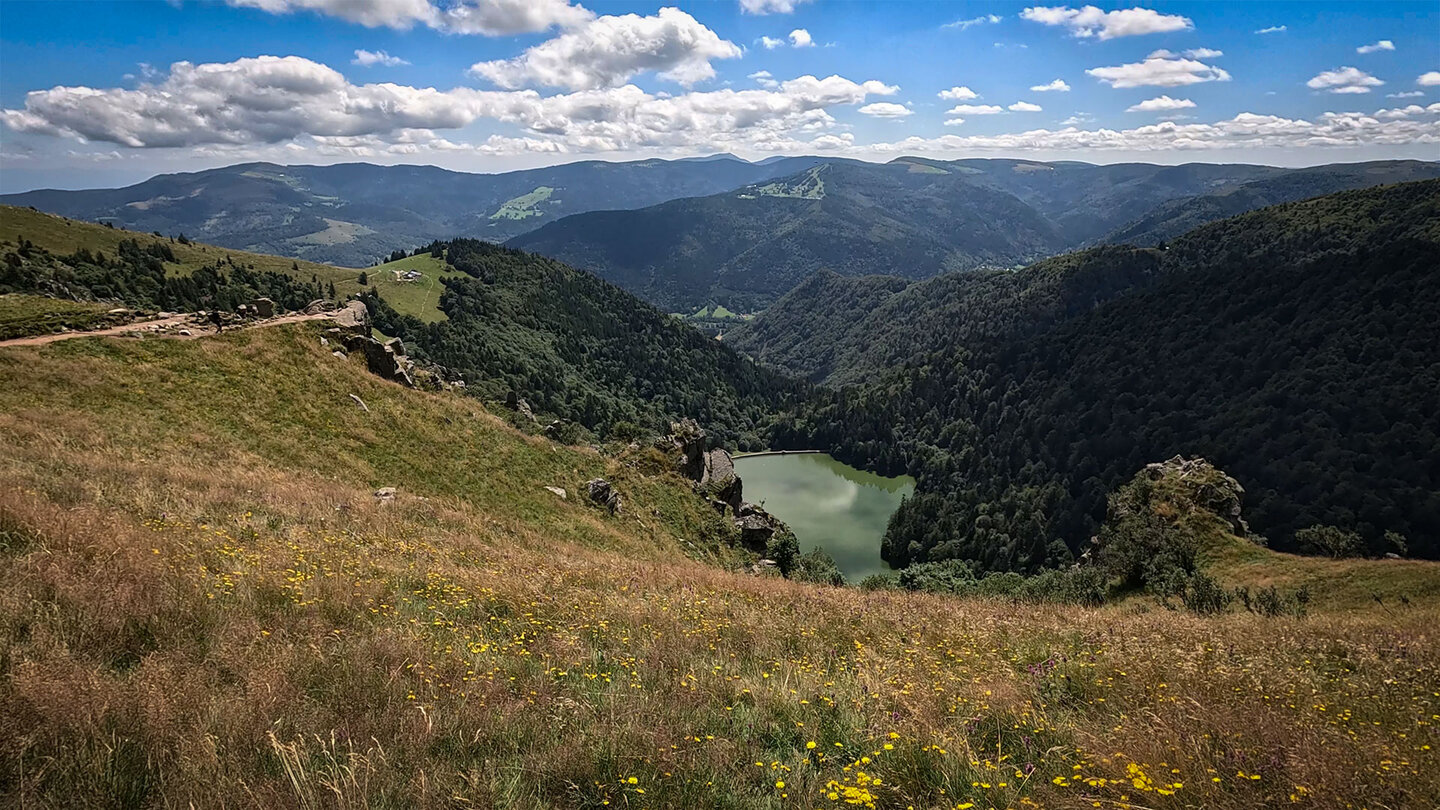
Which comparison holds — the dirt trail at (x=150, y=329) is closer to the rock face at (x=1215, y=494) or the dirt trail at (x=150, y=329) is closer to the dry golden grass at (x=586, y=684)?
the dry golden grass at (x=586, y=684)

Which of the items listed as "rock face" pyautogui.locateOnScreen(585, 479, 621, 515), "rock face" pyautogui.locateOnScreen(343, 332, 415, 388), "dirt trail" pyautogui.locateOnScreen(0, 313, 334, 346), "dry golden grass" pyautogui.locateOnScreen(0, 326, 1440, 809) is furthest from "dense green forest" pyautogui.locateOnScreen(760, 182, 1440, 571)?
"dry golden grass" pyautogui.locateOnScreen(0, 326, 1440, 809)

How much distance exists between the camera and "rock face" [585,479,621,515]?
31609mm

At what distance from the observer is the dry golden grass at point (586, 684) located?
415 cm

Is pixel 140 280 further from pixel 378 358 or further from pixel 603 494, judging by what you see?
pixel 603 494

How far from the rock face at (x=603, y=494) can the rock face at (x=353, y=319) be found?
1605cm

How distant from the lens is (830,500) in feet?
506

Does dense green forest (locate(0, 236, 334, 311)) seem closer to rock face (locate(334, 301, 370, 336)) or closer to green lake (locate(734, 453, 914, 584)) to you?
rock face (locate(334, 301, 370, 336))

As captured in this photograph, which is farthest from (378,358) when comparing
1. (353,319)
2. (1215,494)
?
(1215,494)

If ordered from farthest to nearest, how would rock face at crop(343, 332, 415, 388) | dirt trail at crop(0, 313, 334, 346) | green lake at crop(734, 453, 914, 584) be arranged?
1. green lake at crop(734, 453, 914, 584)
2. rock face at crop(343, 332, 415, 388)
3. dirt trail at crop(0, 313, 334, 346)

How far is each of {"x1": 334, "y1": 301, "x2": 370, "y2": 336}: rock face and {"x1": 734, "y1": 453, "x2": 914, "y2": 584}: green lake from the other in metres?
80.9

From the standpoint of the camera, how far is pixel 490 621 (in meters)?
8.42

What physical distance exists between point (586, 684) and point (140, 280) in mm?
132602

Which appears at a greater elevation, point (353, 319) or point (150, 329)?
point (353, 319)

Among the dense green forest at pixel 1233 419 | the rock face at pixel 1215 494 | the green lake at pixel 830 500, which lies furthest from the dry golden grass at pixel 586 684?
the dense green forest at pixel 1233 419
